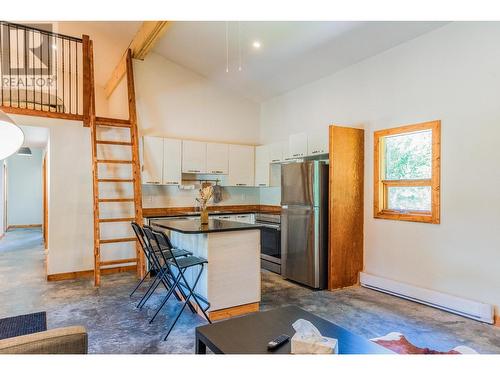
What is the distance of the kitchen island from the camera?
3.30 meters

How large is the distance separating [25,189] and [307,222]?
36.2 ft

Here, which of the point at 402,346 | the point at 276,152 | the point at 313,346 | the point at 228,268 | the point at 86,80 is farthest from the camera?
the point at 276,152

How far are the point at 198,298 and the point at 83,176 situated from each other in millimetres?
2925

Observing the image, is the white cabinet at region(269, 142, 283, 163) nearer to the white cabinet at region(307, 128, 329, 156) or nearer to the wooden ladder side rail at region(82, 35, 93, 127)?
the white cabinet at region(307, 128, 329, 156)

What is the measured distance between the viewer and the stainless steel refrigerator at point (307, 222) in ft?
14.3

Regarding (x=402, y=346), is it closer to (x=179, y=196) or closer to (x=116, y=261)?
(x=116, y=261)

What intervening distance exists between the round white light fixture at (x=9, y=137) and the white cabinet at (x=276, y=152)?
4692mm

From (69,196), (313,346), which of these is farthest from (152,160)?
(313,346)

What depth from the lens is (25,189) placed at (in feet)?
37.3

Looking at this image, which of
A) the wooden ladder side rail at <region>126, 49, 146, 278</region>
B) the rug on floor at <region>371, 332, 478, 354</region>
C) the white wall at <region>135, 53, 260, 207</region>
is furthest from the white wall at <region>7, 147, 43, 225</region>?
the rug on floor at <region>371, 332, 478, 354</region>

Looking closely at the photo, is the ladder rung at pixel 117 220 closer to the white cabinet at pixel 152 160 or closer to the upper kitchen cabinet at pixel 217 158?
the white cabinet at pixel 152 160

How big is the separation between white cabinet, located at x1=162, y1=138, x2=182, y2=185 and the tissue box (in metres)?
4.36

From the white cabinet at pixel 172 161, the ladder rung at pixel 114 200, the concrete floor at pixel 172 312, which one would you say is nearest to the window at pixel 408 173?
the concrete floor at pixel 172 312

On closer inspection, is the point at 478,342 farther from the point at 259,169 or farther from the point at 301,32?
the point at 259,169
